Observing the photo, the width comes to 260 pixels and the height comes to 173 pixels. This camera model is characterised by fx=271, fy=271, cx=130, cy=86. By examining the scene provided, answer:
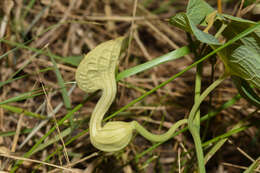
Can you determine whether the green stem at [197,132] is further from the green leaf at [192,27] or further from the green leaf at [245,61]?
the green leaf at [192,27]

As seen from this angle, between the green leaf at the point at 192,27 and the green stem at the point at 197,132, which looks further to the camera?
the green stem at the point at 197,132

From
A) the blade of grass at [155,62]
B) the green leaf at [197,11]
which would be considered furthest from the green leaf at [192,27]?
the blade of grass at [155,62]

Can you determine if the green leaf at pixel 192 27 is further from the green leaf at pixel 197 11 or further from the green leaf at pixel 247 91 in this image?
the green leaf at pixel 247 91

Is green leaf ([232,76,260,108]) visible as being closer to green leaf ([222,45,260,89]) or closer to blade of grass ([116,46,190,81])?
green leaf ([222,45,260,89])

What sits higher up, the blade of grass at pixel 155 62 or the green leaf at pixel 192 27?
the green leaf at pixel 192 27

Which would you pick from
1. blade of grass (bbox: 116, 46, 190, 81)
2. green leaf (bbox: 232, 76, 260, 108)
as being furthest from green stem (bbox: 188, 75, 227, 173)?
blade of grass (bbox: 116, 46, 190, 81)

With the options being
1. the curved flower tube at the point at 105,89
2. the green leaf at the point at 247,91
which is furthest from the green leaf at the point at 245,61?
the curved flower tube at the point at 105,89

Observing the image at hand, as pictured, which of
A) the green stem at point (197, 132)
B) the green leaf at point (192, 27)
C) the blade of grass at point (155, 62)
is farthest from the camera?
the blade of grass at point (155, 62)

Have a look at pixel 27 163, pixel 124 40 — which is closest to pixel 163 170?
pixel 27 163

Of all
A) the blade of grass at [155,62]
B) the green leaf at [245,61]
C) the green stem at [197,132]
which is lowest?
the green stem at [197,132]

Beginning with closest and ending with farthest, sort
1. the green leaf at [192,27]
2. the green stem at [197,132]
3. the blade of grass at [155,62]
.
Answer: the green leaf at [192,27]
the green stem at [197,132]
the blade of grass at [155,62]

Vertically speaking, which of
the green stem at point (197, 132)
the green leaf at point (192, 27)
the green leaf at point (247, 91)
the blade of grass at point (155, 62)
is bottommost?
the green stem at point (197, 132)

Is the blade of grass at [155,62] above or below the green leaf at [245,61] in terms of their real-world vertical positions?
below

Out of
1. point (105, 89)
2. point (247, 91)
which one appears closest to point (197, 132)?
point (247, 91)
